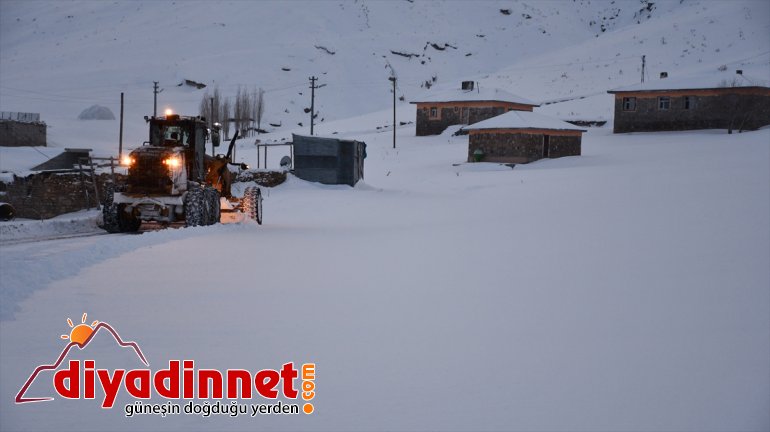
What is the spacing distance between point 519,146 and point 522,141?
382mm

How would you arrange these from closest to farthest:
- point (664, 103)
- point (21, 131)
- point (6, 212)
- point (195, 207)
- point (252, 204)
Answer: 1. point (195, 207)
2. point (252, 204)
3. point (6, 212)
4. point (21, 131)
5. point (664, 103)

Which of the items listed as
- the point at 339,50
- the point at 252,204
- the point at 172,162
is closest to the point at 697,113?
the point at 252,204

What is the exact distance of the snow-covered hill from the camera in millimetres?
83688

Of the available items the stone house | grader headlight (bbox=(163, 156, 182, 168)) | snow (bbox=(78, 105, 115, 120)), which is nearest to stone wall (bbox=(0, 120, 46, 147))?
the stone house

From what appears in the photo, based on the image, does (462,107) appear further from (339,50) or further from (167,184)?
(339,50)

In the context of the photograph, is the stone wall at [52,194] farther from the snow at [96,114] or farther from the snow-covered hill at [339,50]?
the snow at [96,114]

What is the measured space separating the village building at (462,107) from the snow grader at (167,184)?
4559cm

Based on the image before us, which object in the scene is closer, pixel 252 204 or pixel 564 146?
pixel 252 204

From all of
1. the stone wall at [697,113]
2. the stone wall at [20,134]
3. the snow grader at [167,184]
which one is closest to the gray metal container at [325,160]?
the snow grader at [167,184]

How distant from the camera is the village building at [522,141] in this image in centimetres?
4972

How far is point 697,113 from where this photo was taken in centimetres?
5403

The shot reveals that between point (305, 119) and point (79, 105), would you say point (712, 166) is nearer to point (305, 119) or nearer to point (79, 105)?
point (305, 119)

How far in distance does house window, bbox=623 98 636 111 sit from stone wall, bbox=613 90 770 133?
0.70 feet

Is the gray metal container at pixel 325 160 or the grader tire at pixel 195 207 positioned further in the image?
the gray metal container at pixel 325 160
